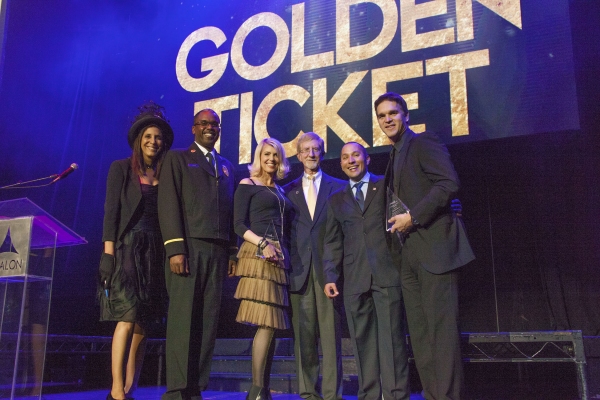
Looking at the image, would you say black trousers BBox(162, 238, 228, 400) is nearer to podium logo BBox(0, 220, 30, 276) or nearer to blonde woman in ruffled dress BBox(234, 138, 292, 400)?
blonde woman in ruffled dress BBox(234, 138, 292, 400)

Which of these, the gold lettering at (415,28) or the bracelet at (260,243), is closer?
the bracelet at (260,243)

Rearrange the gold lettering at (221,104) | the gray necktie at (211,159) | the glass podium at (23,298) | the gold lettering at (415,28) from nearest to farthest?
1. the glass podium at (23,298)
2. the gray necktie at (211,159)
3. the gold lettering at (415,28)
4. the gold lettering at (221,104)

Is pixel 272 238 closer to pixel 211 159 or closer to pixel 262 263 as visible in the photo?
pixel 262 263

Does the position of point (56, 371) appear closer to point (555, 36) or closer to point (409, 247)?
point (409, 247)

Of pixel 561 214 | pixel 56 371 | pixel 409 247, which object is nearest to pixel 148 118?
pixel 409 247

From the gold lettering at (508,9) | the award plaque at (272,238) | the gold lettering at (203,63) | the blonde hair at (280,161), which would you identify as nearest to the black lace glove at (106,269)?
the award plaque at (272,238)

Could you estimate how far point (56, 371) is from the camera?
4.71 meters

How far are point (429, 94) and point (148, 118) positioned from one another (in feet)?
7.49

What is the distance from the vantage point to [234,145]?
196 inches

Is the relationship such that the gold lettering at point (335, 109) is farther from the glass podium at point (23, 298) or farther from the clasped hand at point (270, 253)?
the glass podium at point (23, 298)

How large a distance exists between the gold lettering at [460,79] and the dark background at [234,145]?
0.25 feet

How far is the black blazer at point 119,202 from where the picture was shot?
2.81 metres

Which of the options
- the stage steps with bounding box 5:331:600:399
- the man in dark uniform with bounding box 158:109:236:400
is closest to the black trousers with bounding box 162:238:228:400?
the man in dark uniform with bounding box 158:109:236:400

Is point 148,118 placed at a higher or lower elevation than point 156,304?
higher
